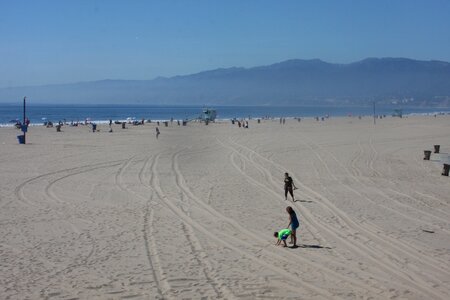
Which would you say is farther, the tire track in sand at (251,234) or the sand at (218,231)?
the tire track in sand at (251,234)

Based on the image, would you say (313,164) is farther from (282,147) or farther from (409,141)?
(409,141)

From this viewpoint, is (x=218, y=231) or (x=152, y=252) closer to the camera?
(x=152, y=252)

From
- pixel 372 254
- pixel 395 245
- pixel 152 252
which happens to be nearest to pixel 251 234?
pixel 152 252

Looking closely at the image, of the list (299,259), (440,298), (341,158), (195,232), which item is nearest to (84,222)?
(195,232)

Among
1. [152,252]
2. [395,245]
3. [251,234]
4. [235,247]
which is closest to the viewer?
[152,252]

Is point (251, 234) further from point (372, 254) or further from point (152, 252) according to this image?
point (372, 254)

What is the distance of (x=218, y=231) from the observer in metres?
11.7

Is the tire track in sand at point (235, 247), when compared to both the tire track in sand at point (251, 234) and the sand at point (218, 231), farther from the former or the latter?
the tire track in sand at point (251, 234)

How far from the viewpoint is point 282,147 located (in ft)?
103

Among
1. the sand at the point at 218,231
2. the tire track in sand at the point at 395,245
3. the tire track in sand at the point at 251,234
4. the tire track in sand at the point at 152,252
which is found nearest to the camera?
the tire track in sand at the point at 152,252

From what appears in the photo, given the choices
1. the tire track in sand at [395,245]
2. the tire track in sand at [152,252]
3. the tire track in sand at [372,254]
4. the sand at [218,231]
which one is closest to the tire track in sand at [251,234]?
the sand at [218,231]

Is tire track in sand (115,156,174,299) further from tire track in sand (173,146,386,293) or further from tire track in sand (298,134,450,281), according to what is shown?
tire track in sand (298,134,450,281)

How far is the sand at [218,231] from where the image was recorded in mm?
8305

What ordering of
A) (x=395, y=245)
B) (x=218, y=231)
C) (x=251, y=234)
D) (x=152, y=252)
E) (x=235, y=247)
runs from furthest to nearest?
(x=218, y=231), (x=251, y=234), (x=395, y=245), (x=235, y=247), (x=152, y=252)
